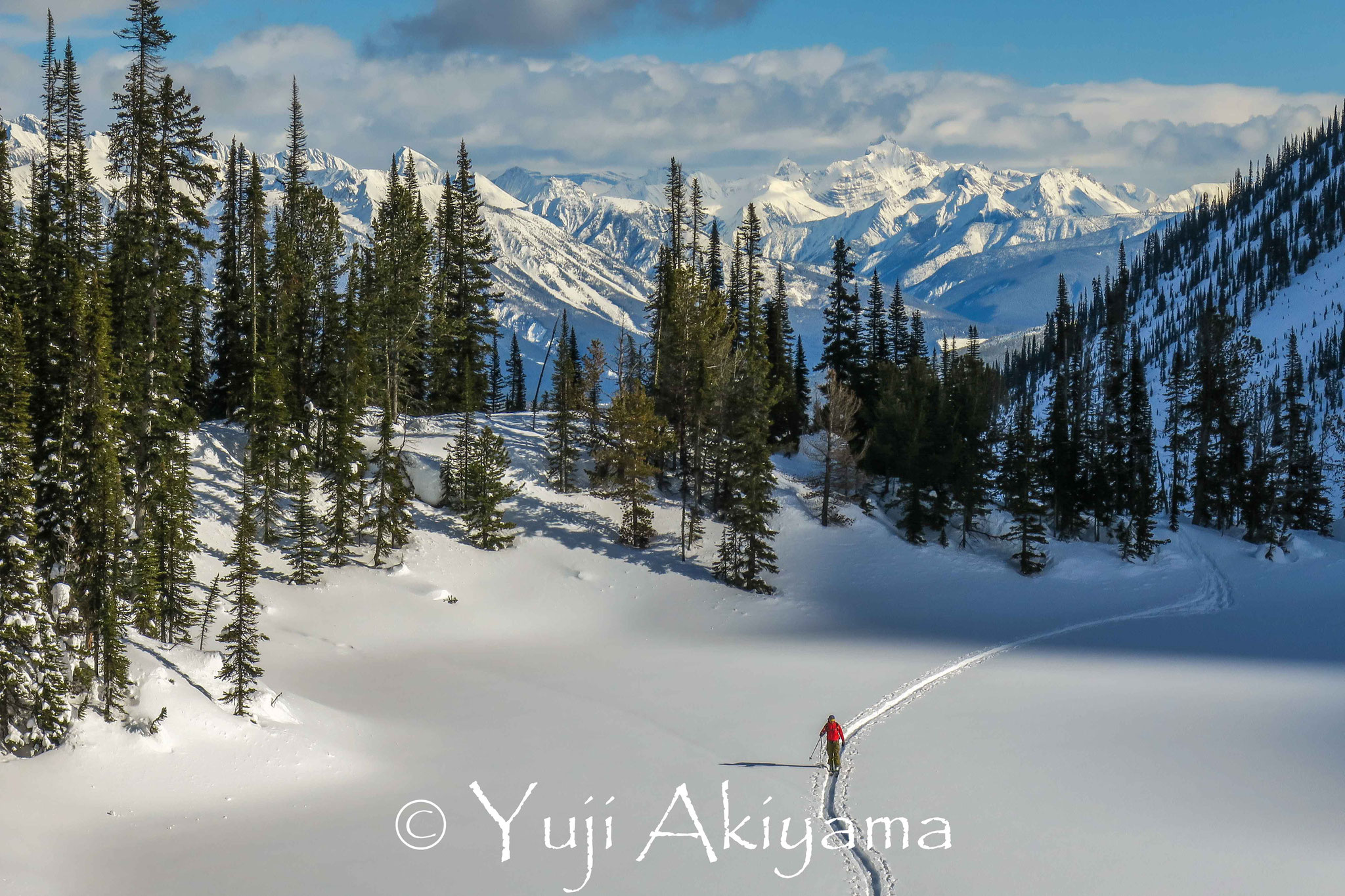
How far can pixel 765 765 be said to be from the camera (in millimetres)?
28547

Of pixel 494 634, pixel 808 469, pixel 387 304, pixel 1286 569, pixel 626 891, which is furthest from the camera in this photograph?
pixel 808 469

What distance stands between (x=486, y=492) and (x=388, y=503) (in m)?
5.42

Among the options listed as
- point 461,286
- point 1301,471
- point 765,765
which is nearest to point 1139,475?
point 1301,471

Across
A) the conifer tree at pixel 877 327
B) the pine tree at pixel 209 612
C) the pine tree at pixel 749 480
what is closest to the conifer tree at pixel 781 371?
the conifer tree at pixel 877 327

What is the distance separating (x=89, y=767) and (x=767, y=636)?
1260 inches

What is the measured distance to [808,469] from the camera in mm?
73500

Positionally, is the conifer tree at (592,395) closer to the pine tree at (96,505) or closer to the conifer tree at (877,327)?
the conifer tree at (877,327)

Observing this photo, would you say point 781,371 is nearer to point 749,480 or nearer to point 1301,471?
point 749,480

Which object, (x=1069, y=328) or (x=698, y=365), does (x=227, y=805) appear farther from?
(x=1069, y=328)

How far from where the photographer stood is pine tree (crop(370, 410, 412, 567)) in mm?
49656

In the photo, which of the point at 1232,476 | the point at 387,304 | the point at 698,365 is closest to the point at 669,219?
the point at 698,365

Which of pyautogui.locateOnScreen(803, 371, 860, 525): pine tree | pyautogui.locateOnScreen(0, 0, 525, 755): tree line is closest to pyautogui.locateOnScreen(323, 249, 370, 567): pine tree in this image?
pyautogui.locateOnScreen(0, 0, 525, 755): tree line

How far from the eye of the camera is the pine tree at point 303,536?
151 ft

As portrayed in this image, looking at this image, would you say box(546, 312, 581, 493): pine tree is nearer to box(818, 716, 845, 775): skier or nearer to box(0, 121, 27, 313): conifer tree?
box(0, 121, 27, 313): conifer tree
